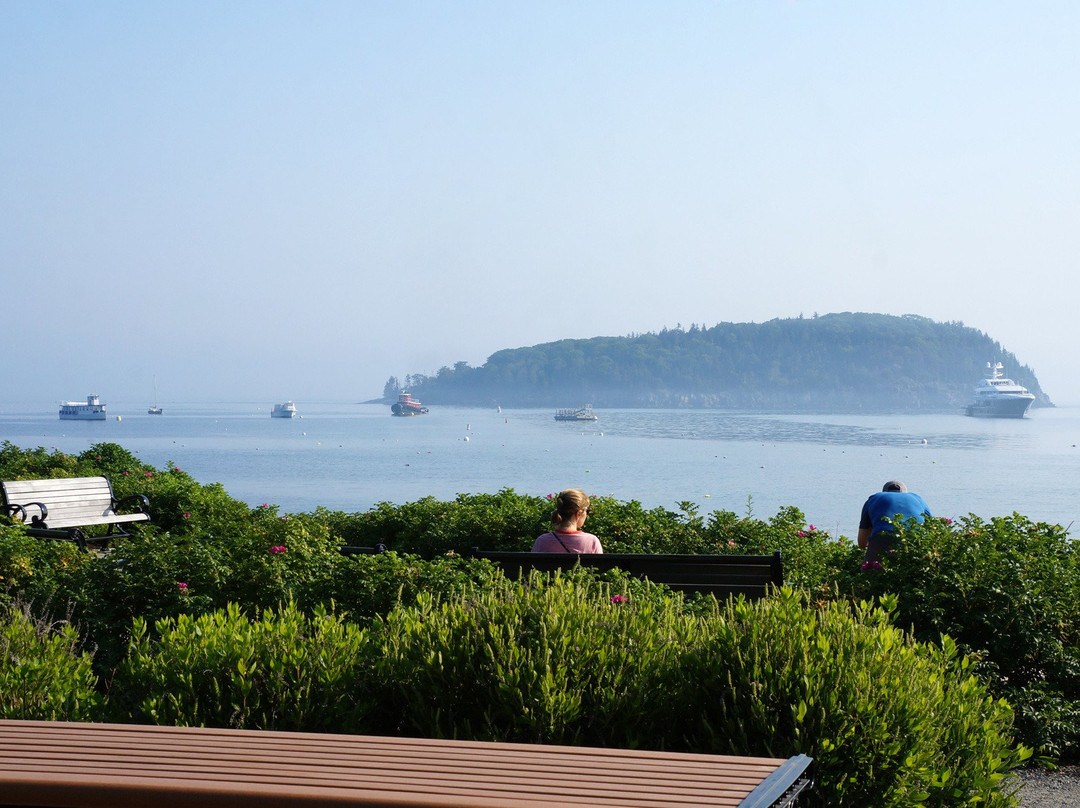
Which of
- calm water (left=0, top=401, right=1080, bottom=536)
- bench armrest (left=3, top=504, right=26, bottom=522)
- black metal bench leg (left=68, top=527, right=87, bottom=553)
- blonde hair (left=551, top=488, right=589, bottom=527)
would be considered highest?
blonde hair (left=551, top=488, right=589, bottom=527)

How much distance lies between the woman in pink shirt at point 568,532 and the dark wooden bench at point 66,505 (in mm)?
5495

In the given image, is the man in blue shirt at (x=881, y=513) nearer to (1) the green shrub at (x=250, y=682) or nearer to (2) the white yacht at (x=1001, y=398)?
(1) the green shrub at (x=250, y=682)

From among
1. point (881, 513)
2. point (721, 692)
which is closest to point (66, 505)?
point (881, 513)

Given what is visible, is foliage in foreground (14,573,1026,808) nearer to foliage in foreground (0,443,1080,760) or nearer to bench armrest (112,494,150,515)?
foliage in foreground (0,443,1080,760)

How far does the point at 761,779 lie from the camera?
2.38 metres

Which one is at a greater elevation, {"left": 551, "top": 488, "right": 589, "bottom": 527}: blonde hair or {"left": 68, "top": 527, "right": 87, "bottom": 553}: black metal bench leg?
{"left": 551, "top": 488, "right": 589, "bottom": 527}: blonde hair

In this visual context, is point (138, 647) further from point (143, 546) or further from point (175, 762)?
point (143, 546)

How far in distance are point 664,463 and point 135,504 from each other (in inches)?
2957

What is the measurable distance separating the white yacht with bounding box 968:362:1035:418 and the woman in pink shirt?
5851 inches

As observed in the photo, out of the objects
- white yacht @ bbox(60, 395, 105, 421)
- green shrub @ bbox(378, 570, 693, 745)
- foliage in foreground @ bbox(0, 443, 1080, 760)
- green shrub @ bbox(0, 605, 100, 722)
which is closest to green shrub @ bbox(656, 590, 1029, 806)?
green shrub @ bbox(378, 570, 693, 745)

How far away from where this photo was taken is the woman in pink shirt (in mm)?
6551

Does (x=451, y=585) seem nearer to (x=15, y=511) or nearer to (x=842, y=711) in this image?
(x=842, y=711)

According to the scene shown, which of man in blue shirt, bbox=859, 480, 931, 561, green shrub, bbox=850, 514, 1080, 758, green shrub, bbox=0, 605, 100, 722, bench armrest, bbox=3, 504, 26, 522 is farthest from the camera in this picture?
bench armrest, bbox=3, 504, 26, 522

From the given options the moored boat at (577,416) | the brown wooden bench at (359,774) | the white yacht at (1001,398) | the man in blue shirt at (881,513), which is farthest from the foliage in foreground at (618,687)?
the moored boat at (577,416)
